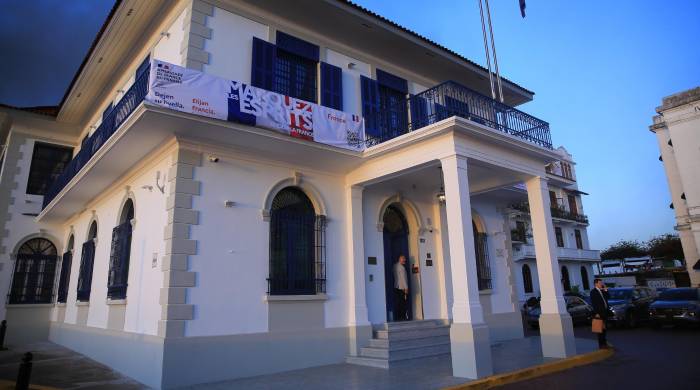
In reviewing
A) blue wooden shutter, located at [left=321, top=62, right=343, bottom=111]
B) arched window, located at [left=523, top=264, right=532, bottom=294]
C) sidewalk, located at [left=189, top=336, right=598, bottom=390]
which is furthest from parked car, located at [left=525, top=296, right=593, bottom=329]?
blue wooden shutter, located at [left=321, top=62, right=343, bottom=111]

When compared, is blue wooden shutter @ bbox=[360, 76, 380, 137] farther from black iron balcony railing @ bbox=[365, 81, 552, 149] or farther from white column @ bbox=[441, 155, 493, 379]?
white column @ bbox=[441, 155, 493, 379]

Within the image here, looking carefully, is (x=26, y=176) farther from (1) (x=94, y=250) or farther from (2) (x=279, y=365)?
(2) (x=279, y=365)

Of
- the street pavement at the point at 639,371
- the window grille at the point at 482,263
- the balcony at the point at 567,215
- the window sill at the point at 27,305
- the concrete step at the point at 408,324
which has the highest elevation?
the balcony at the point at 567,215

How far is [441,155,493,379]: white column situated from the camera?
24.4 feet

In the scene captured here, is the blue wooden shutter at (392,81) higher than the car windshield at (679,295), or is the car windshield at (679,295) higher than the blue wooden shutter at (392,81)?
the blue wooden shutter at (392,81)

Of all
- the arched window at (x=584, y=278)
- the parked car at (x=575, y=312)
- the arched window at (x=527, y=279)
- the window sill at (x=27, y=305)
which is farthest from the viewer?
the arched window at (x=584, y=278)

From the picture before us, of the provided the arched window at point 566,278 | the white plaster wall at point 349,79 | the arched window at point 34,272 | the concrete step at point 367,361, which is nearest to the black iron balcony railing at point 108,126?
the arched window at point 34,272

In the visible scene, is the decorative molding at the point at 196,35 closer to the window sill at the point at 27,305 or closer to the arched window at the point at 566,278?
the window sill at the point at 27,305

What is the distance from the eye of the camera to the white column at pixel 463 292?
744 centimetres

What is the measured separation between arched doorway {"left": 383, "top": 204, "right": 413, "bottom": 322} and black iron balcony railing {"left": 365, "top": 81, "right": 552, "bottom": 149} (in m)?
2.21

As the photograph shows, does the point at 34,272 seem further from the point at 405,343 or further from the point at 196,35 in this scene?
the point at 405,343

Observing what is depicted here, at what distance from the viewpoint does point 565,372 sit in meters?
8.26

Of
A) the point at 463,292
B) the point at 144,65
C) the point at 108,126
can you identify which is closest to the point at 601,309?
the point at 463,292

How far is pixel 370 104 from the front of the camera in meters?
11.3
